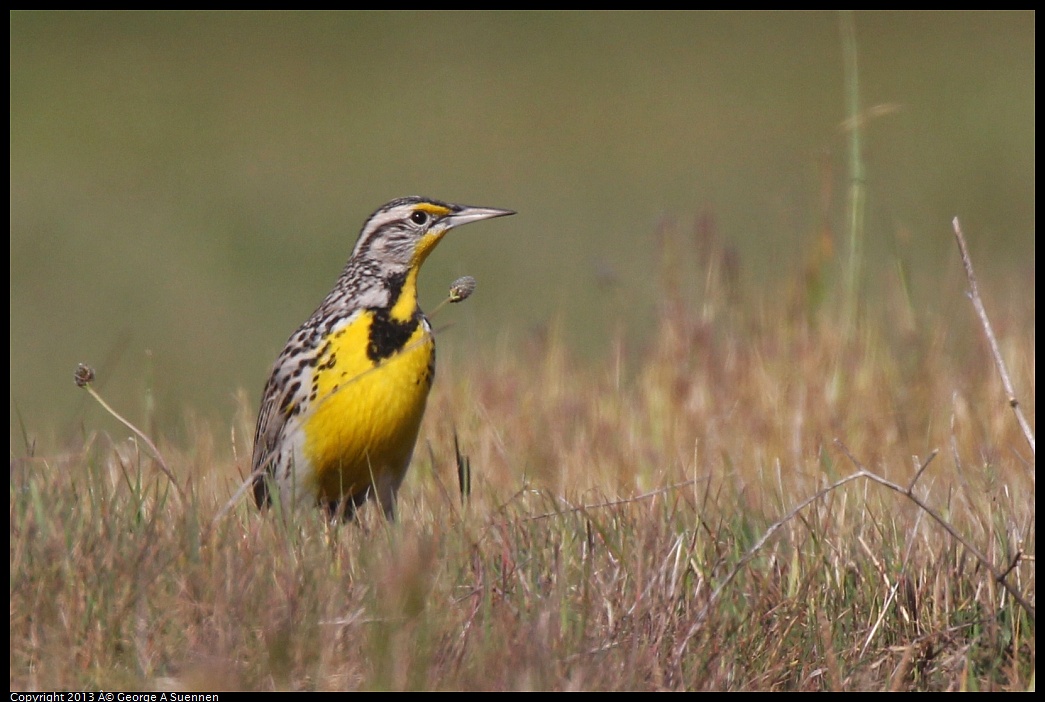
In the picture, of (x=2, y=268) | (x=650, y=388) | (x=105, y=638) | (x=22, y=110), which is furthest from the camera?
(x=22, y=110)

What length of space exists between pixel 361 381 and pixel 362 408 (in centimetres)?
7

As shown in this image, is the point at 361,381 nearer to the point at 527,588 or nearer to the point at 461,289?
the point at 461,289

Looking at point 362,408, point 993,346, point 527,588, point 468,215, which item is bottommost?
point 527,588

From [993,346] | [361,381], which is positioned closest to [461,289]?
[361,381]

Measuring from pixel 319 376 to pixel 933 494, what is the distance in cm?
157

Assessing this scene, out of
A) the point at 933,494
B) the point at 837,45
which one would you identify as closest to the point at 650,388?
the point at 933,494

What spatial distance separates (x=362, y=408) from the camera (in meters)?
4.22

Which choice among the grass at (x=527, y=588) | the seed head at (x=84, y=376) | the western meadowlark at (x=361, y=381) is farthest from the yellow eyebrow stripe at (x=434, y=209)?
the seed head at (x=84, y=376)

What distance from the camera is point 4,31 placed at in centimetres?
452

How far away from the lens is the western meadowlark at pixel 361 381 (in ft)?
13.9

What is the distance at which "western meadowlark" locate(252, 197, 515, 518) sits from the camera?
13.9 feet
